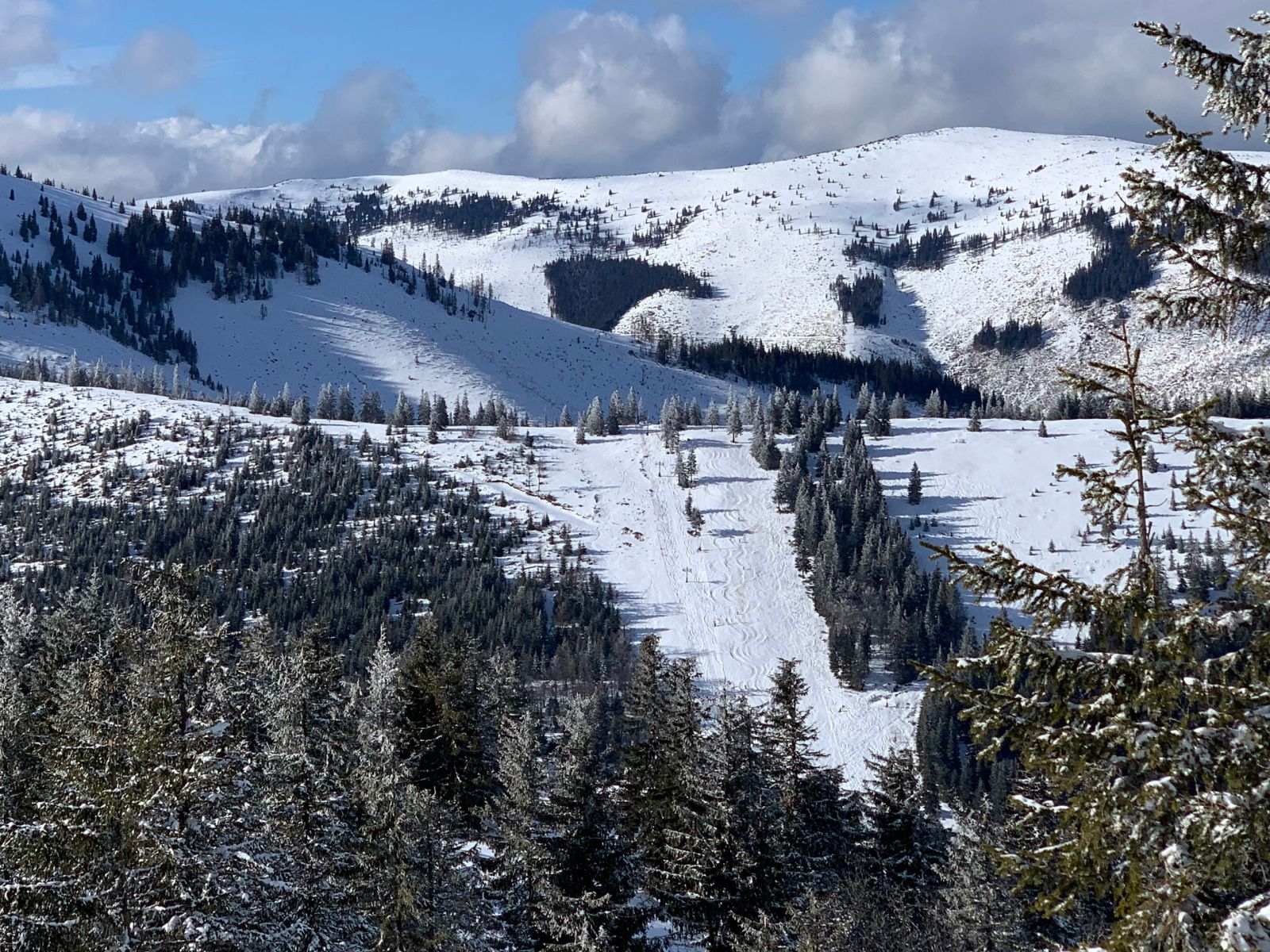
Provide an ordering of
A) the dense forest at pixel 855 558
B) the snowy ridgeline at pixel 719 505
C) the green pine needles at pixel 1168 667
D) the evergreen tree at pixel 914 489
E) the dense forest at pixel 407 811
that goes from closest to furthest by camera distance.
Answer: the green pine needles at pixel 1168 667 → the dense forest at pixel 407 811 → the dense forest at pixel 855 558 → the snowy ridgeline at pixel 719 505 → the evergreen tree at pixel 914 489

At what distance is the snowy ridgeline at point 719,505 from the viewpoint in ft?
Result: 412

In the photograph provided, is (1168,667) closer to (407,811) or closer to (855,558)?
(407,811)

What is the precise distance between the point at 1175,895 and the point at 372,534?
5932 inches

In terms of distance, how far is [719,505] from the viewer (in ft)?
545

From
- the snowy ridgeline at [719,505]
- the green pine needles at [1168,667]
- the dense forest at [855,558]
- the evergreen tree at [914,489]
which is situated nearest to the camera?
the green pine needles at [1168,667]

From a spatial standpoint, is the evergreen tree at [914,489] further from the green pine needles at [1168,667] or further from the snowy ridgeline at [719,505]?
the green pine needles at [1168,667]

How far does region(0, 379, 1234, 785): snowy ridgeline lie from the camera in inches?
4946

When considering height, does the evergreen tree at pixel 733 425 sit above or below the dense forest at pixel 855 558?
above

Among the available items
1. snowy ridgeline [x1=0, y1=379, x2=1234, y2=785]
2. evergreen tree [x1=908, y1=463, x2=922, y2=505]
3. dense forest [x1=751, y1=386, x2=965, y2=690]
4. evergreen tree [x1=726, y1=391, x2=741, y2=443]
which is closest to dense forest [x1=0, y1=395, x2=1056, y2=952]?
snowy ridgeline [x1=0, y1=379, x2=1234, y2=785]

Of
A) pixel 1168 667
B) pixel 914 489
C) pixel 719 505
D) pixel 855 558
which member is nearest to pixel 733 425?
pixel 719 505

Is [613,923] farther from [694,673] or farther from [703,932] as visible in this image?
[694,673]

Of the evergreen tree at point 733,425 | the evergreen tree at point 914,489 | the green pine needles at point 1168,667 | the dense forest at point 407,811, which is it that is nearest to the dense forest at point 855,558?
the evergreen tree at point 733,425


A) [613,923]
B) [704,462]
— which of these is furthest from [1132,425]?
[704,462]

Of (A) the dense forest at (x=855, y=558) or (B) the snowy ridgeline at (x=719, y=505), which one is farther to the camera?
(B) the snowy ridgeline at (x=719, y=505)
